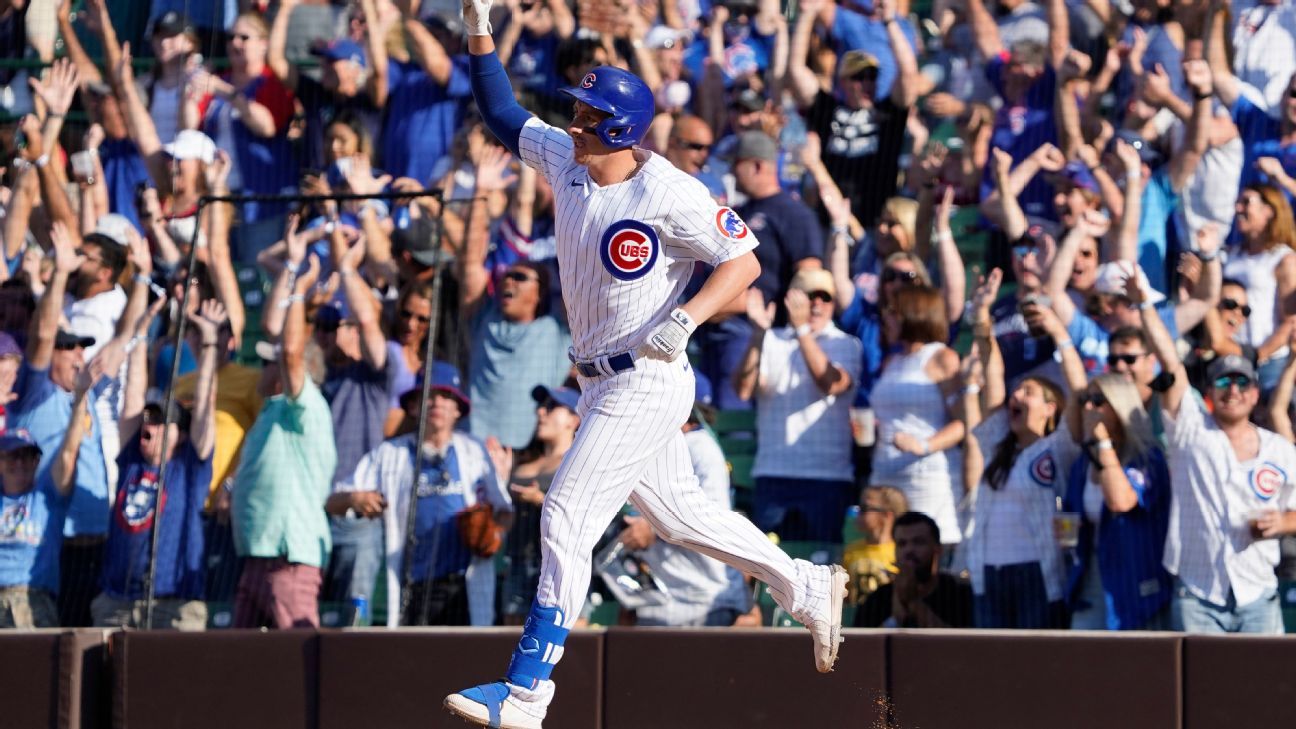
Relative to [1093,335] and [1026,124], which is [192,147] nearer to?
[1026,124]

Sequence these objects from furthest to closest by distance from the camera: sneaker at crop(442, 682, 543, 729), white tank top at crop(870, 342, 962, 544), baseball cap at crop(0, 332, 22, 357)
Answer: baseball cap at crop(0, 332, 22, 357)
white tank top at crop(870, 342, 962, 544)
sneaker at crop(442, 682, 543, 729)

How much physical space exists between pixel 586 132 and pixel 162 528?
3742 mm

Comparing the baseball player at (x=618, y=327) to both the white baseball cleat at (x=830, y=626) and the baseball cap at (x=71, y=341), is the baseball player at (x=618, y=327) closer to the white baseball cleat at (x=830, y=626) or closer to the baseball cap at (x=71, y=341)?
the white baseball cleat at (x=830, y=626)

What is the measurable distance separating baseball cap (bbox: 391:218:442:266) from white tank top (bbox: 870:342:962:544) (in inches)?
88.1

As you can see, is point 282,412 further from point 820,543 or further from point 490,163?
point 820,543

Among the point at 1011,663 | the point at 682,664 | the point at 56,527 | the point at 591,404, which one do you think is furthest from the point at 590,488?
the point at 56,527

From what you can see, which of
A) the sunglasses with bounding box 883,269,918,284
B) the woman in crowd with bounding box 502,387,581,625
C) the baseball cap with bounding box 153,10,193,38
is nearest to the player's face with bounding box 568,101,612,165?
the woman in crowd with bounding box 502,387,581,625

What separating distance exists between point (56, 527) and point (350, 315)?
1687mm

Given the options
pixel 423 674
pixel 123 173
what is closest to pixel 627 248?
pixel 423 674

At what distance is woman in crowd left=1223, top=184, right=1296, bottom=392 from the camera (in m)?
7.15

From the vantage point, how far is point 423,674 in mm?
5801

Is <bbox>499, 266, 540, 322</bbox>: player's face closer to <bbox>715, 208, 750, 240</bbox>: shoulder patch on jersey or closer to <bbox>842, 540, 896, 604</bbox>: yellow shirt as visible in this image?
<bbox>842, 540, 896, 604</bbox>: yellow shirt

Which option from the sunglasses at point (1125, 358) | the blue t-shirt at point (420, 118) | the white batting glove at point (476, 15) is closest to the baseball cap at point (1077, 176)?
the sunglasses at point (1125, 358)

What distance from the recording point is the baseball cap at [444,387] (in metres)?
7.50
